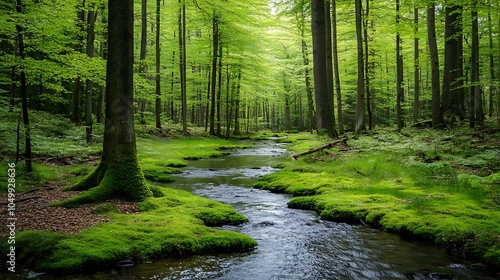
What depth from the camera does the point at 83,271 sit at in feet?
13.3

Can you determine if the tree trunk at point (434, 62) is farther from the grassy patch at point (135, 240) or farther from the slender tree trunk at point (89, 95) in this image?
the slender tree trunk at point (89, 95)

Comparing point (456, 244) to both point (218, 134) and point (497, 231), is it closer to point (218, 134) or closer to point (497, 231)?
point (497, 231)

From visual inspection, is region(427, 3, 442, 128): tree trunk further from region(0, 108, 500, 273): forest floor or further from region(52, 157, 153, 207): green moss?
region(52, 157, 153, 207): green moss

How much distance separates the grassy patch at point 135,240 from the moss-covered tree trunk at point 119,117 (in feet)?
1.84

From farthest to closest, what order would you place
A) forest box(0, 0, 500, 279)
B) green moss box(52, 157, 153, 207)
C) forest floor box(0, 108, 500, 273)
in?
green moss box(52, 157, 153, 207)
forest box(0, 0, 500, 279)
forest floor box(0, 108, 500, 273)

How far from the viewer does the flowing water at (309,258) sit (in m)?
4.24

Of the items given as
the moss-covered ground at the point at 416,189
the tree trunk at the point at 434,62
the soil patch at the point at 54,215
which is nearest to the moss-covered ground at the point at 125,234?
the soil patch at the point at 54,215

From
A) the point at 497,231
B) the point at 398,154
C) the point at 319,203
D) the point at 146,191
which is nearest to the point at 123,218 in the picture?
the point at 146,191

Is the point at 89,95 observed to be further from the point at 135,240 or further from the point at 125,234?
the point at 135,240

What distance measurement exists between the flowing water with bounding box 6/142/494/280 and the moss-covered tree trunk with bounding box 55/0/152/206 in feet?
7.72

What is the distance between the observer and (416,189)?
770 centimetres

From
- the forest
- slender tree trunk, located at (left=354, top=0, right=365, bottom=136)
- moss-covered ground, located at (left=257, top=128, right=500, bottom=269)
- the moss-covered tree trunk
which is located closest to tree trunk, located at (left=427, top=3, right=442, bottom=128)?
the forest

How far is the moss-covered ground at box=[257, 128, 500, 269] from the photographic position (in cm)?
520

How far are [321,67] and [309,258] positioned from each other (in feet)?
41.9
